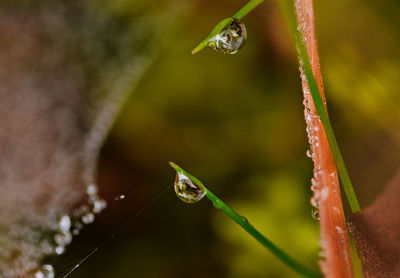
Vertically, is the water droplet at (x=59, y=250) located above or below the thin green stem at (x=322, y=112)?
below

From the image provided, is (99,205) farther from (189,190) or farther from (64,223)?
(189,190)

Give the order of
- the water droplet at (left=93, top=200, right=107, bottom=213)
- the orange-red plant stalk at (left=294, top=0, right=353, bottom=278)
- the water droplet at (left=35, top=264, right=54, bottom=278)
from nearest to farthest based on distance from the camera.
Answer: the orange-red plant stalk at (left=294, top=0, right=353, bottom=278)
the water droplet at (left=35, top=264, right=54, bottom=278)
the water droplet at (left=93, top=200, right=107, bottom=213)

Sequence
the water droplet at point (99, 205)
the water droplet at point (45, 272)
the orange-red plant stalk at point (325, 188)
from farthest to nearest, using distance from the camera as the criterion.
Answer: the water droplet at point (99, 205)
the water droplet at point (45, 272)
the orange-red plant stalk at point (325, 188)

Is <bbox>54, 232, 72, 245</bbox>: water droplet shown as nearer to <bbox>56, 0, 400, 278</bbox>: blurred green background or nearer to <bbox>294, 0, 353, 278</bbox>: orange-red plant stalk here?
<bbox>56, 0, 400, 278</bbox>: blurred green background

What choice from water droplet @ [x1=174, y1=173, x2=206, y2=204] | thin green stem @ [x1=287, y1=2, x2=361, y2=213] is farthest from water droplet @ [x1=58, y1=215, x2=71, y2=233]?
thin green stem @ [x1=287, y1=2, x2=361, y2=213]

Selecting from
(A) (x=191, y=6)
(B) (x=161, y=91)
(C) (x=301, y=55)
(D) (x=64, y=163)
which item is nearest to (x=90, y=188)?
(D) (x=64, y=163)

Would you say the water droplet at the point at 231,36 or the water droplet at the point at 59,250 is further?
the water droplet at the point at 59,250

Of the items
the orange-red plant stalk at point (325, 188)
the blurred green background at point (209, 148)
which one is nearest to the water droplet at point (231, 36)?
the orange-red plant stalk at point (325, 188)

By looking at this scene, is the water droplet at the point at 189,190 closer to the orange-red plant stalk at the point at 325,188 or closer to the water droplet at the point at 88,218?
the orange-red plant stalk at the point at 325,188
